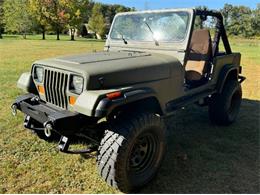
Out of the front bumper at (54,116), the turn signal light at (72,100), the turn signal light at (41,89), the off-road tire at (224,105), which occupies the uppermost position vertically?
the turn signal light at (72,100)

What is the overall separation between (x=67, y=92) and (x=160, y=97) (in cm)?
118

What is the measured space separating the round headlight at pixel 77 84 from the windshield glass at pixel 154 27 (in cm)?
166

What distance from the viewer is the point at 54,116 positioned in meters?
3.00

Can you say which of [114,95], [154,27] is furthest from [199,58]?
[114,95]

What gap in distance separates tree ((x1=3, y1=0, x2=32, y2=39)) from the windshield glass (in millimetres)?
43845

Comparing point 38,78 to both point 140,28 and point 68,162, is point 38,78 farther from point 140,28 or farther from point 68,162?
point 140,28

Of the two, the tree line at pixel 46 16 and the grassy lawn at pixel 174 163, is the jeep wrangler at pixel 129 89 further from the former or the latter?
the tree line at pixel 46 16

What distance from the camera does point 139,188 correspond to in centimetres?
337

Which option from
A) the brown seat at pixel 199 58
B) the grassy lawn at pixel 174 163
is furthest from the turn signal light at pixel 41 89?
the brown seat at pixel 199 58

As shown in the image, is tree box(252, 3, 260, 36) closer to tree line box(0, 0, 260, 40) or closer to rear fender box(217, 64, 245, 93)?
tree line box(0, 0, 260, 40)

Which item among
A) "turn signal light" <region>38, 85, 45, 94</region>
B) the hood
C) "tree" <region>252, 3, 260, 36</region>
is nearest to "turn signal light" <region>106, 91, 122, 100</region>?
the hood

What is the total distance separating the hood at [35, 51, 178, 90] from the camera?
122 inches

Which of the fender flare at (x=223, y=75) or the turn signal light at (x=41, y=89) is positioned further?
the fender flare at (x=223, y=75)

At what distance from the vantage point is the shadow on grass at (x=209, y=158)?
349cm
